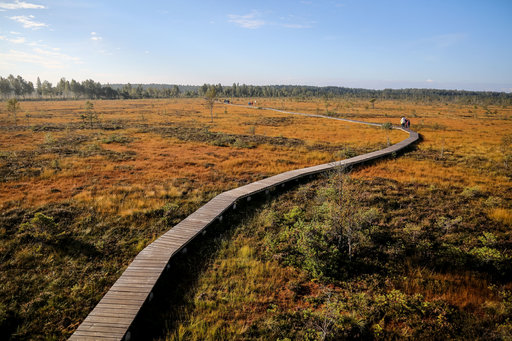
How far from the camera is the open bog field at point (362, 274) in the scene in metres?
5.81

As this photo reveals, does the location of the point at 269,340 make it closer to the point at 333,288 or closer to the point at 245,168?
the point at 333,288

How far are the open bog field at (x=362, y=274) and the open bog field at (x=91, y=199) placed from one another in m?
3.10

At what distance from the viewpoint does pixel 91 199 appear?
495 inches

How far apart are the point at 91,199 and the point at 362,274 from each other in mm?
12758

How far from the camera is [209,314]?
20.2 feet

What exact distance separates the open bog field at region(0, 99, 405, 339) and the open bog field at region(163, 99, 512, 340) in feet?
10.2

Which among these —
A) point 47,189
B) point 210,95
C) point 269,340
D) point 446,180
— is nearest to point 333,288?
point 269,340

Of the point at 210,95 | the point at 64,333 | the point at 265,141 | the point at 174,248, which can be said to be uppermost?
the point at 210,95

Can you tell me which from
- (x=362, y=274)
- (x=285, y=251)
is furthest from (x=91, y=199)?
(x=362, y=274)

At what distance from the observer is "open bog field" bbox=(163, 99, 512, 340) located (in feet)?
19.1

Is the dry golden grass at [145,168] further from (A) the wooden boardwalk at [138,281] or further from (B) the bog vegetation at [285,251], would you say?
(A) the wooden boardwalk at [138,281]

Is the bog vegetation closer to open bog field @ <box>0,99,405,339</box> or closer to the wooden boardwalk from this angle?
open bog field @ <box>0,99,405,339</box>

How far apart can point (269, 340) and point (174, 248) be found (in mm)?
4150

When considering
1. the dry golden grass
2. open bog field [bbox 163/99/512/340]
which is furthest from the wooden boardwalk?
the dry golden grass
